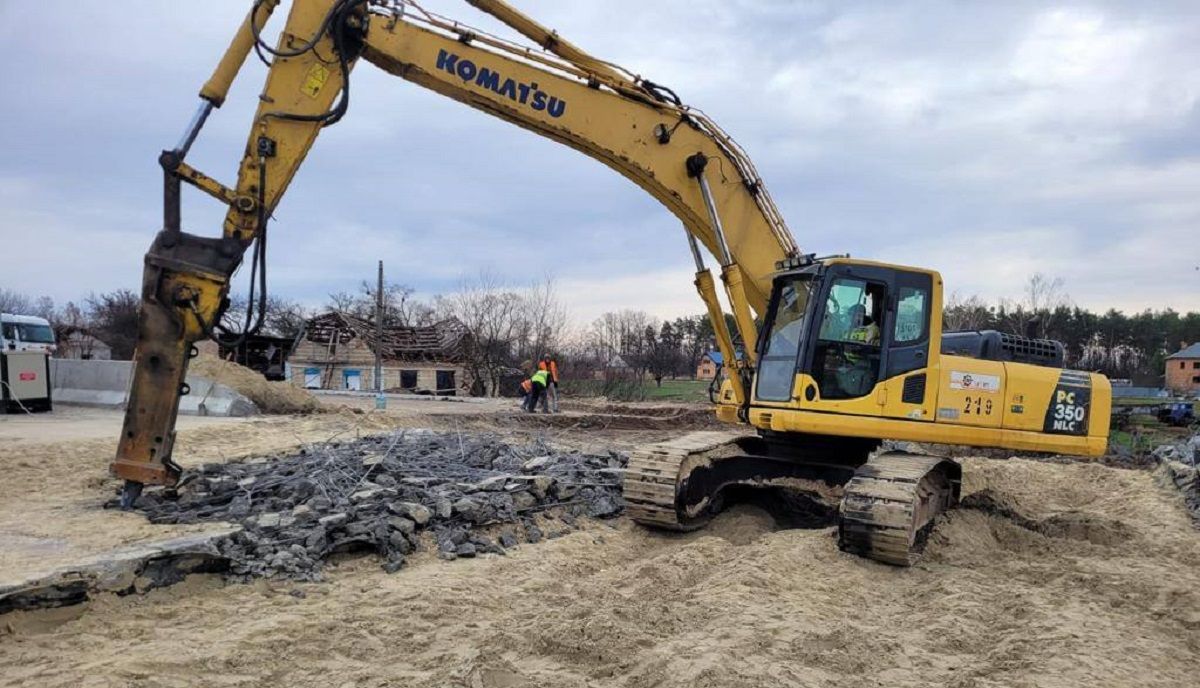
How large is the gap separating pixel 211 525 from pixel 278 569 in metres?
1.18

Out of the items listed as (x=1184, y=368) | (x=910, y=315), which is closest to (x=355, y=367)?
(x=910, y=315)

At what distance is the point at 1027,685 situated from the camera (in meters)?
4.04

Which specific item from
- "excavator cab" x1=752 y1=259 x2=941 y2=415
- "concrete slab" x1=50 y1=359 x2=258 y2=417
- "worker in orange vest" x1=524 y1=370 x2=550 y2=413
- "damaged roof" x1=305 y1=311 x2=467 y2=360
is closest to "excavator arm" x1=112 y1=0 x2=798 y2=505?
"excavator cab" x1=752 y1=259 x2=941 y2=415

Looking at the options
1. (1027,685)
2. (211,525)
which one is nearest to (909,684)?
(1027,685)

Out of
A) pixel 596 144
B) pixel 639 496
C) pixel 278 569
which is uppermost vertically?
pixel 596 144

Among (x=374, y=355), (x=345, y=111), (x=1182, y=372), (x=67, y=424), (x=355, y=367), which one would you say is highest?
(x=1182, y=372)

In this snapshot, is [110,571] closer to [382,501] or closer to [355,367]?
[382,501]

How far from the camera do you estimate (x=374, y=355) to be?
36.5 metres

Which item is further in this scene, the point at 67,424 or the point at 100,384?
the point at 100,384

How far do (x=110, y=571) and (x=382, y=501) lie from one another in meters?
2.28

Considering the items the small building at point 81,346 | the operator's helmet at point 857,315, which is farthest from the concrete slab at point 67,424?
the small building at point 81,346

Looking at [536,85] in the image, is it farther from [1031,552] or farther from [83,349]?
[83,349]

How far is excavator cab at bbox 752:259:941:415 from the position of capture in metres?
6.83

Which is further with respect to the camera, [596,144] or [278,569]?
[596,144]
